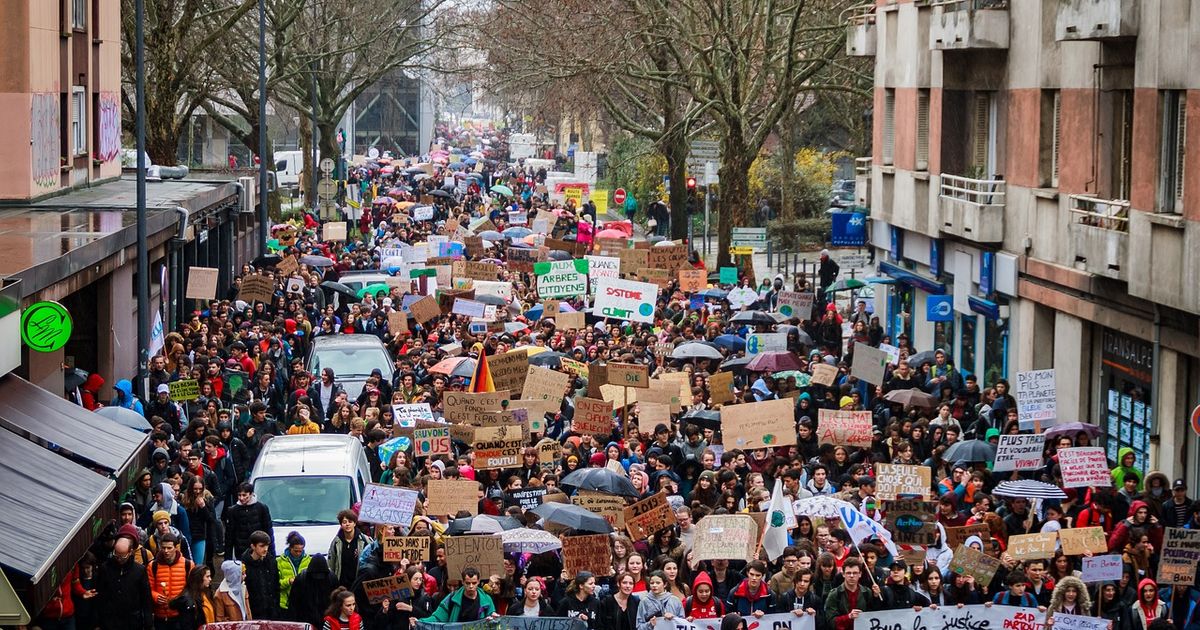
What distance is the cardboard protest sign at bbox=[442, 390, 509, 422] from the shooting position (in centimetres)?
1905

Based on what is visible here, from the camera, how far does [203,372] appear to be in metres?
22.0

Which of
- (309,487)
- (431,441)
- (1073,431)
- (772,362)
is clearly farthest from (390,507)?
(772,362)

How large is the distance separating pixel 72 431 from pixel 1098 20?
12.2 metres

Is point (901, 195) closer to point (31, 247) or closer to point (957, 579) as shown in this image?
point (31, 247)

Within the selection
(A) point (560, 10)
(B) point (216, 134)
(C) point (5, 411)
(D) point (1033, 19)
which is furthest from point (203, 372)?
(B) point (216, 134)

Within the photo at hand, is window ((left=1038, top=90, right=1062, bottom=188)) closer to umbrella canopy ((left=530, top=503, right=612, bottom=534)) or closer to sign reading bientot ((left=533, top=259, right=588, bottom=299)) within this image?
sign reading bientot ((left=533, top=259, right=588, bottom=299))

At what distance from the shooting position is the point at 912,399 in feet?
71.1

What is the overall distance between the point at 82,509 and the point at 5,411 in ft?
7.93

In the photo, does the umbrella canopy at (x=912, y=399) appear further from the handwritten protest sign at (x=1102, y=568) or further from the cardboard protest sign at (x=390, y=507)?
the cardboard protest sign at (x=390, y=507)

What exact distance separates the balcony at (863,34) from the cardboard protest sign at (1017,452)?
59.4ft

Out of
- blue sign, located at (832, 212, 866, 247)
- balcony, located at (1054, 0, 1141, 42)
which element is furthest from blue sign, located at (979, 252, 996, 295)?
blue sign, located at (832, 212, 866, 247)

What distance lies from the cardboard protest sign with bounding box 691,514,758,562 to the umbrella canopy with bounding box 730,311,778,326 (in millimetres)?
15297

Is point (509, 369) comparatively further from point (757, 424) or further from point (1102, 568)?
point (1102, 568)

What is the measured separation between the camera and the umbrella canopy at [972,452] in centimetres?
1778
